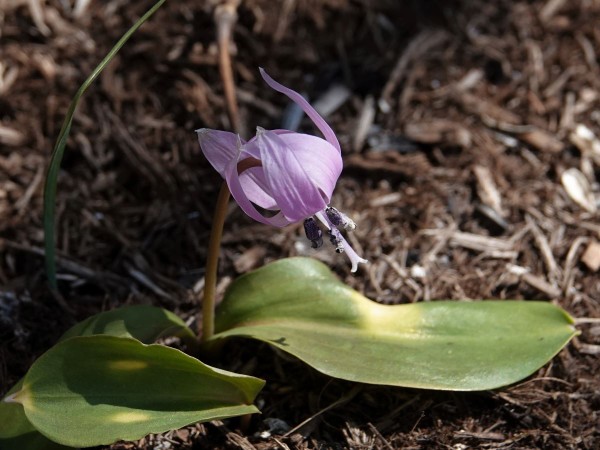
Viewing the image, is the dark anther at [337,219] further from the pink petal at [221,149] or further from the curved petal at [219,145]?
the curved petal at [219,145]

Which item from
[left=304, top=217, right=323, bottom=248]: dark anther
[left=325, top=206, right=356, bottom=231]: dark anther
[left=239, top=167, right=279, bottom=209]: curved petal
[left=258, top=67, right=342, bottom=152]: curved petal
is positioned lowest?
[left=304, top=217, right=323, bottom=248]: dark anther

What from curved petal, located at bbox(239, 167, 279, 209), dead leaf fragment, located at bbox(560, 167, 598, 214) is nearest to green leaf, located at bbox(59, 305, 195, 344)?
curved petal, located at bbox(239, 167, 279, 209)

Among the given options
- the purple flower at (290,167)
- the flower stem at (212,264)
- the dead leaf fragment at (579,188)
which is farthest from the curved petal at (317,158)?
the dead leaf fragment at (579,188)

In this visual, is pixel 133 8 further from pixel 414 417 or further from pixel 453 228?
pixel 414 417

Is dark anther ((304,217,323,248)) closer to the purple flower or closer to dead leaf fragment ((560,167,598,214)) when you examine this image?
the purple flower

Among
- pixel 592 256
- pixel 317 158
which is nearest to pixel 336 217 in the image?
pixel 317 158
